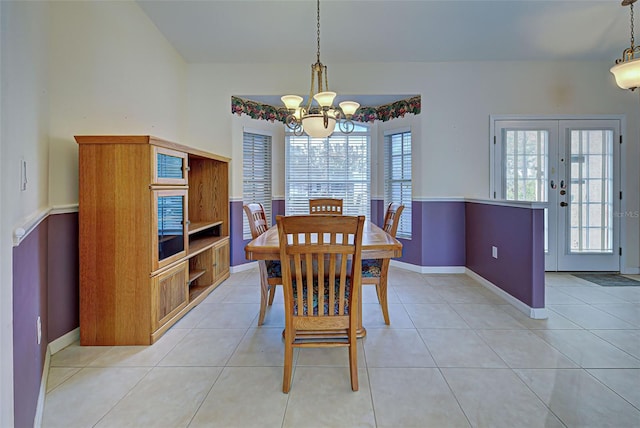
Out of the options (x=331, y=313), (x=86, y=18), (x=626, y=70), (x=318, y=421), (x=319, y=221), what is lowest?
(x=318, y=421)

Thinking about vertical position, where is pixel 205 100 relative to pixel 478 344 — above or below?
above

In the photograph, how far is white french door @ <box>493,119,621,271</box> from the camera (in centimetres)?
407

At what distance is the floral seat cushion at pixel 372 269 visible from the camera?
7.85ft

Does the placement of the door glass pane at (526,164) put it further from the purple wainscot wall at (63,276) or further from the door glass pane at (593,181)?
the purple wainscot wall at (63,276)

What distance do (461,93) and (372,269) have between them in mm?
2938

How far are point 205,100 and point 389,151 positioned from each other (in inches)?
104

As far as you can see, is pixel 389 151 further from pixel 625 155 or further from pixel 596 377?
pixel 596 377

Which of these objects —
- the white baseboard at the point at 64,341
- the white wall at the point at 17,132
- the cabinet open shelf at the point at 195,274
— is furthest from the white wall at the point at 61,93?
the cabinet open shelf at the point at 195,274

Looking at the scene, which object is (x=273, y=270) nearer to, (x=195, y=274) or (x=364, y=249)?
(x=364, y=249)

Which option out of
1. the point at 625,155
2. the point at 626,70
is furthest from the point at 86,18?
the point at 625,155

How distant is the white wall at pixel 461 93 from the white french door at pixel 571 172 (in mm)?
160

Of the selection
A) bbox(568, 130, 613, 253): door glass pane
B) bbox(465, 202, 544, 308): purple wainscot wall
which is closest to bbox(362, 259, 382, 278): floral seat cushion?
bbox(465, 202, 544, 308): purple wainscot wall

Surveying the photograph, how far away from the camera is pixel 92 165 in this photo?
2.12 metres

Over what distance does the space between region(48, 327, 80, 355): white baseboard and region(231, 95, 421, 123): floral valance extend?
9.77 feet
